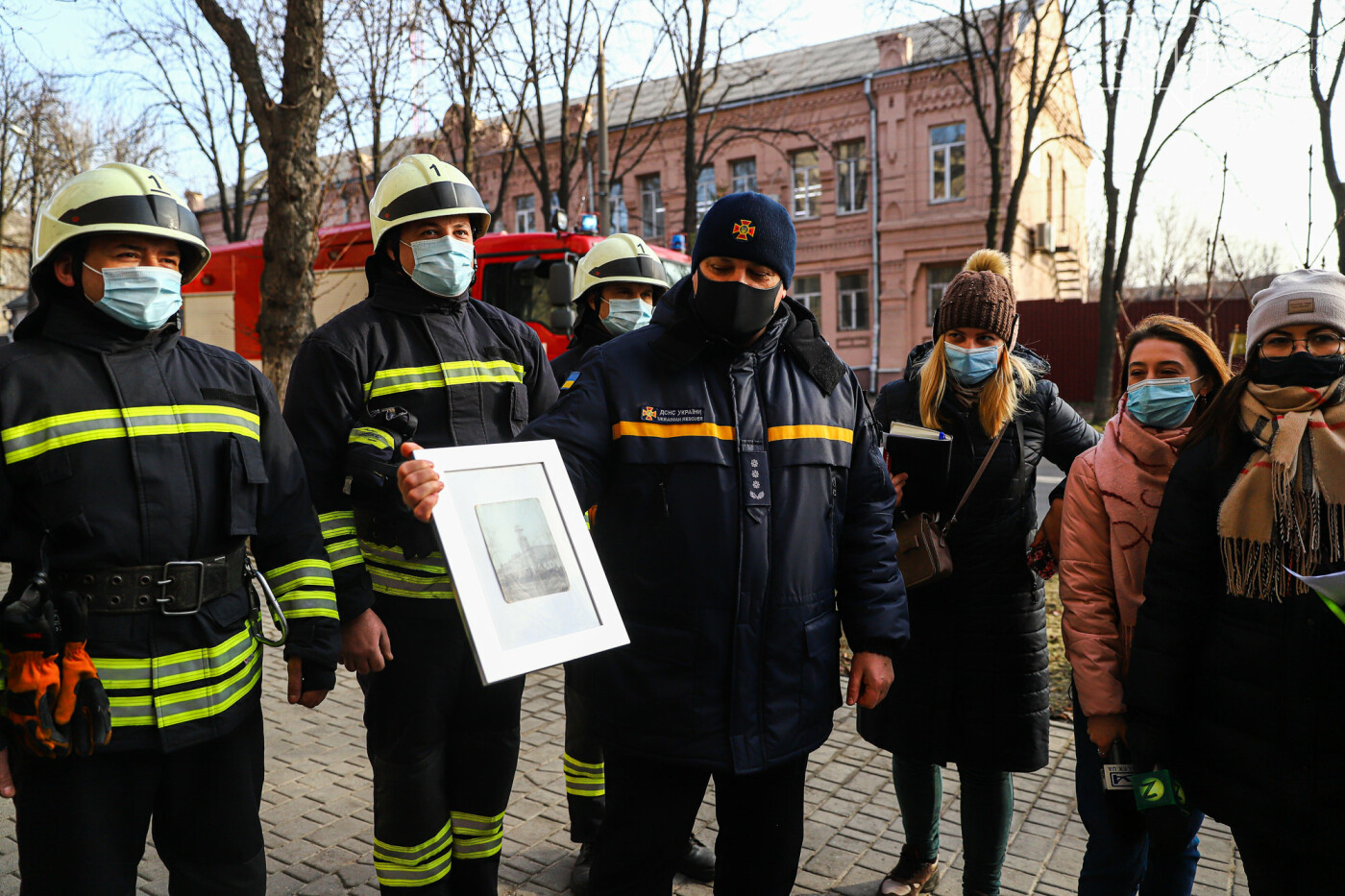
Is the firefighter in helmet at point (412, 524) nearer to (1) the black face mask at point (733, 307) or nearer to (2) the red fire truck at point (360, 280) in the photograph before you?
(1) the black face mask at point (733, 307)

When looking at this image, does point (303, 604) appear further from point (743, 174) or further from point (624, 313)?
point (743, 174)

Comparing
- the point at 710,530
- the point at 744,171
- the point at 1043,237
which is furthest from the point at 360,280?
the point at 1043,237

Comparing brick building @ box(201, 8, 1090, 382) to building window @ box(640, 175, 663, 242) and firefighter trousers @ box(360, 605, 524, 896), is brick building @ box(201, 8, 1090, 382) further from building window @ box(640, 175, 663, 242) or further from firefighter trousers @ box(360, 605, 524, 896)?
firefighter trousers @ box(360, 605, 524, 896)

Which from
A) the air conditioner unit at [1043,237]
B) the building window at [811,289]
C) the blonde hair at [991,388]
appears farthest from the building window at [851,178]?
the blonde hair at [991,388]

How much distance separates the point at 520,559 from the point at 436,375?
43.8 inches

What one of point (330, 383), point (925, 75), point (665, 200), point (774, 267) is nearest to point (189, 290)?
point (330, 383)

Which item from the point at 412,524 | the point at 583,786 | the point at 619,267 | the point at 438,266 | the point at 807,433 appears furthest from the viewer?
the point at 619,267

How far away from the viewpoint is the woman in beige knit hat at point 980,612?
3.13m

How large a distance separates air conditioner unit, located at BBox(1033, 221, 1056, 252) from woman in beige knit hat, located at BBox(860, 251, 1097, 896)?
91.6 feet

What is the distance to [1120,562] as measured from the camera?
268cm

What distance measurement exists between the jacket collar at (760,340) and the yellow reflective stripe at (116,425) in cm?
111

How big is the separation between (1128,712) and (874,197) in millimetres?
26929

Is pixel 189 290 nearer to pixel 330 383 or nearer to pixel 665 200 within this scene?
pixel 330 383

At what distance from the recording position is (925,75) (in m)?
26.3
